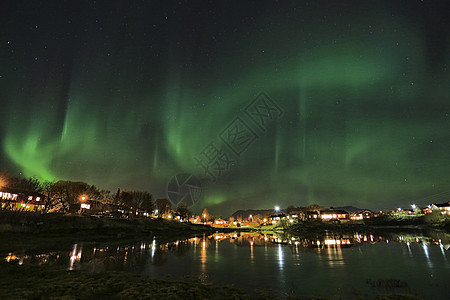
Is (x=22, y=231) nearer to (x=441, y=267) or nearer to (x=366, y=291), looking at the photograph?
(x=366, y=291)

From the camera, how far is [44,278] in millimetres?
16750

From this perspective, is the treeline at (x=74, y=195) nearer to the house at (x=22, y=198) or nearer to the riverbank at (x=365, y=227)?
the house at (x=22, y=198)

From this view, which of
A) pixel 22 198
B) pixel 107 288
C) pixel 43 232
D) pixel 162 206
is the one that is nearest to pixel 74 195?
pixel 22 198

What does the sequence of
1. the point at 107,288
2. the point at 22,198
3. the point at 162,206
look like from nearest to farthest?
the point at 107,288
the point at 22,198
the point at 162,206

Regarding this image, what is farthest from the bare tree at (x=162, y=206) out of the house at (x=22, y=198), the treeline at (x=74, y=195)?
the house at (x=22, y=198)

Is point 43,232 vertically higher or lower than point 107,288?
higher

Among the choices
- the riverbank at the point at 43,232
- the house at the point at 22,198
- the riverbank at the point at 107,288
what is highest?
the house at the point at 22,198

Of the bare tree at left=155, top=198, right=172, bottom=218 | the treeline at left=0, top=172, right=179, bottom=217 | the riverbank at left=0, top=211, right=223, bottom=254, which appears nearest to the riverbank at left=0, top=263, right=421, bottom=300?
the riverbank at left=0, top=211, right=223, bottom=254

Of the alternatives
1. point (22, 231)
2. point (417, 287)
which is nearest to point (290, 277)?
point (417, 287)

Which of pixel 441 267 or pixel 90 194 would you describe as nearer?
pixel 441 267

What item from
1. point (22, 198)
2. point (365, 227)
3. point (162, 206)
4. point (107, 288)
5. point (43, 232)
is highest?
point (162, 206)

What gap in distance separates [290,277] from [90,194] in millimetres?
148155

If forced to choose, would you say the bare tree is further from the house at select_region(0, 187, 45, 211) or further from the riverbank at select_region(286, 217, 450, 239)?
the riverbank at select_region(286, 217, 450, 239)

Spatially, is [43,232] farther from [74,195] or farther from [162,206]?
[162,206]
